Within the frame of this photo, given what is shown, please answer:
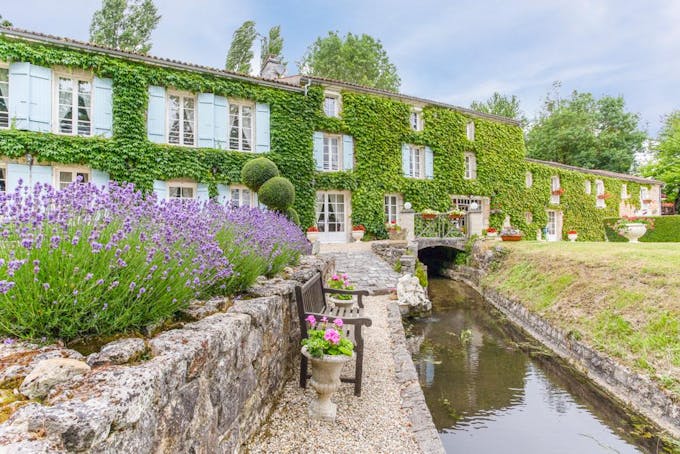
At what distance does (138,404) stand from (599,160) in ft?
128

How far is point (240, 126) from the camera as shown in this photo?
46.0 ft

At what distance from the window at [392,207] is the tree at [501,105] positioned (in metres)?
23.1

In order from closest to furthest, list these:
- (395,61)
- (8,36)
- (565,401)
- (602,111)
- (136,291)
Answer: (136,291) → (565,401) → (8,36) → (395,61) → (602,111)

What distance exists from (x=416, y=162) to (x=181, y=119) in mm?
10925

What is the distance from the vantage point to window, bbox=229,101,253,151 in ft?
45.6

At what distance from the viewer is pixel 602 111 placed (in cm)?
3338

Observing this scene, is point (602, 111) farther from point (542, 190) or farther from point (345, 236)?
point (345, 236)

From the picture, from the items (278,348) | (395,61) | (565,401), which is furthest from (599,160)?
(278,348)

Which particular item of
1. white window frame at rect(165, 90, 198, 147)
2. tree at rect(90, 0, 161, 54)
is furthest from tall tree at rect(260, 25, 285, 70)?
white window frame at rect(165, 90, 198, 147)

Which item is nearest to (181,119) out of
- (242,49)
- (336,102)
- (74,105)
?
(74,105)

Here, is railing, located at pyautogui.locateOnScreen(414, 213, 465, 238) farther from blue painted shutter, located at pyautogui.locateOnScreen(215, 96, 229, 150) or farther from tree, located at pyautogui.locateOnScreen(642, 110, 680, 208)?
tree, located at pyautogui.locateOnScreen(642, 110, 680, 208)

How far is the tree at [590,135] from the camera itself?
103ft

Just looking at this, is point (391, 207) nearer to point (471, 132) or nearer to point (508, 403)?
point (471, 132)

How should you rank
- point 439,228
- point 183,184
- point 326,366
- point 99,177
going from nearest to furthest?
1. point 326,366
2. point 99,177
3. point 183,184
4. point 439,228
